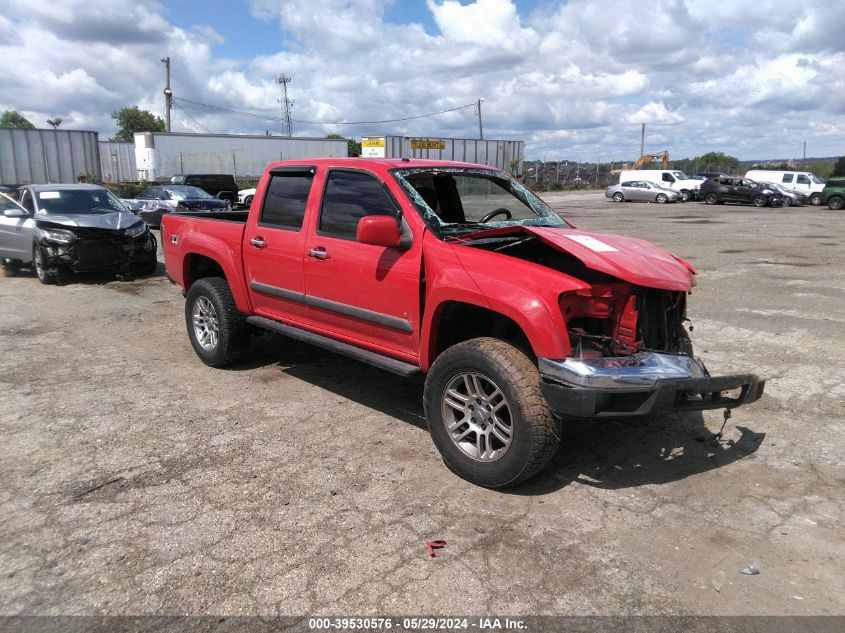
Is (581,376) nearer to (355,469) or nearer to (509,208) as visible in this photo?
(355,469)

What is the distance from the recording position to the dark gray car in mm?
10391

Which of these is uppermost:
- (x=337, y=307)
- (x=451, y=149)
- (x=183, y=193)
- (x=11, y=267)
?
(x=451, y=149)

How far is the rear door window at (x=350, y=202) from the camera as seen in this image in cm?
448

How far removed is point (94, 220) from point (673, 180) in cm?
3675

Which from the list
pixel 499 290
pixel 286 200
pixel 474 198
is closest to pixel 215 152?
pixel 286 200

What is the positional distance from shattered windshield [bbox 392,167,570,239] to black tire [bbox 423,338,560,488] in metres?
1.08

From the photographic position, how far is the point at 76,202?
11359mm

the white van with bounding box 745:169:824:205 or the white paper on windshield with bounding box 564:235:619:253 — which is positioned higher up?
the white van with bounding box 745:169:824:205

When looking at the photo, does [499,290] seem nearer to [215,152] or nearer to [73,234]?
[73,234]

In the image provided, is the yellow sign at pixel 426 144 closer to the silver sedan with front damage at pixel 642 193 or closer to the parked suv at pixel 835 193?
the silver sedan with front damage at pixel 642 193

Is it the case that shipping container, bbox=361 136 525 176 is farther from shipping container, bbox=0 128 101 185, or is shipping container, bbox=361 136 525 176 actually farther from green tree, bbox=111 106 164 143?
green tree, bbox=111 106 164 143

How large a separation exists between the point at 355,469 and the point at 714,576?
2.07m

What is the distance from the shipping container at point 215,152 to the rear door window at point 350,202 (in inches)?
1112

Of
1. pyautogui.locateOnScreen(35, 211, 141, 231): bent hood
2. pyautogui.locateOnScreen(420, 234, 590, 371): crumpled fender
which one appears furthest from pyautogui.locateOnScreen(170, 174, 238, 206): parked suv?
pyautogui.locateOnScreen(420, 234, 590, 371): crumpled fender
